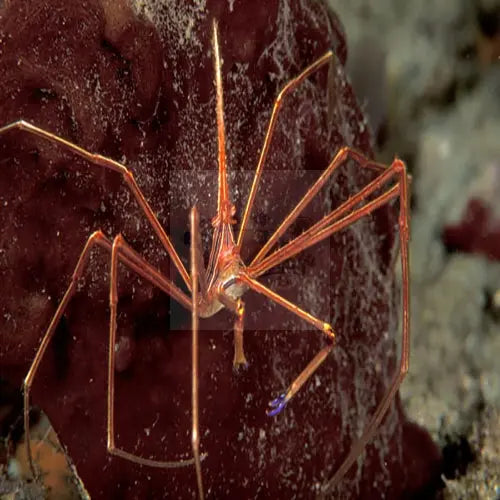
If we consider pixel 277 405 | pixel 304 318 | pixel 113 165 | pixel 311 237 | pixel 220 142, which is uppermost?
pixel 220 142

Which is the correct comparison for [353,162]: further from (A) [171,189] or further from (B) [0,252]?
(B) [0,252]

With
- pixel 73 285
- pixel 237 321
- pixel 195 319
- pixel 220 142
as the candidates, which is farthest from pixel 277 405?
pixel 220 142

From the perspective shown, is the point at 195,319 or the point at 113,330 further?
the point at 113,330

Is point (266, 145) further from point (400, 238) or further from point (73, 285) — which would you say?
point (73, 285)

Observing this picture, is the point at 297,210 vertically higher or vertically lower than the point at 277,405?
higher

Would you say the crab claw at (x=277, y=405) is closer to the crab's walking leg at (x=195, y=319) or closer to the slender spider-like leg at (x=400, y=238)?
the slender spider-like leg at (x=400, y=238)

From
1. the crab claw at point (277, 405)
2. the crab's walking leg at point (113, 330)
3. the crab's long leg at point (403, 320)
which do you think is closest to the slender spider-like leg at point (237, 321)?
the crab claw at point (277, 405)

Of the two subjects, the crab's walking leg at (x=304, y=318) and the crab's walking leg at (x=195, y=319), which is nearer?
the crab's walking leg at (x=195, y=319)

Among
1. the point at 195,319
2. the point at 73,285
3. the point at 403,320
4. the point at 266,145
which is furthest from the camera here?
the point at 266,145
